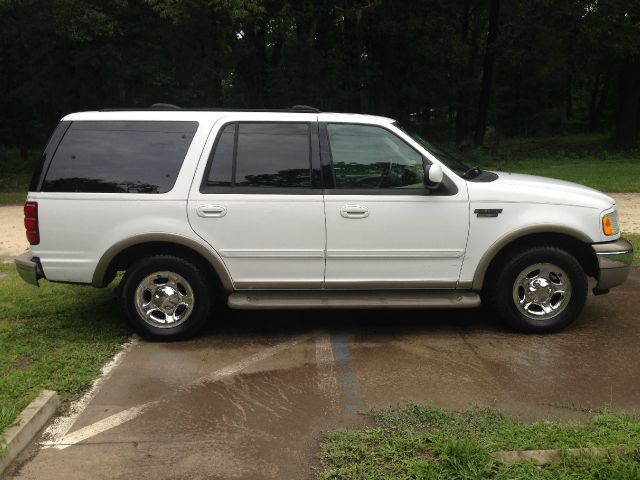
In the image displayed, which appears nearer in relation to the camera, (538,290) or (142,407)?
(142,407)

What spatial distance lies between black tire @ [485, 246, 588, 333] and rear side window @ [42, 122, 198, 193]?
2.87 m

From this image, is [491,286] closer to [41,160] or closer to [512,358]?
[512,358]

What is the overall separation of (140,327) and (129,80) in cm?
2033

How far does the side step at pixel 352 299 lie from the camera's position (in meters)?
Answer: 5.11

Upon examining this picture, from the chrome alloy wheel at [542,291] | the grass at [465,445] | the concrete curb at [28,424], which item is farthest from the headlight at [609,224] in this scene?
the concrete curb at [28,424]

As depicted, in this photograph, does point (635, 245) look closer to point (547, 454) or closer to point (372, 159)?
point (372, 159)

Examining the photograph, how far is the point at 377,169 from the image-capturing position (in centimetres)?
516

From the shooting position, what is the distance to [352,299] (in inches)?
203

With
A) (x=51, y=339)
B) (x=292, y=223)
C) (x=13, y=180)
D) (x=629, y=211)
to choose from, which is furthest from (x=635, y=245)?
(x=13, y=180)

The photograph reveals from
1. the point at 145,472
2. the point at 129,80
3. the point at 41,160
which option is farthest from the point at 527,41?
the point at 145,472

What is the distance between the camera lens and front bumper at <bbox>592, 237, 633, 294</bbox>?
16.8 feet

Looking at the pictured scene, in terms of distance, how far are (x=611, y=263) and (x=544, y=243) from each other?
0.55m

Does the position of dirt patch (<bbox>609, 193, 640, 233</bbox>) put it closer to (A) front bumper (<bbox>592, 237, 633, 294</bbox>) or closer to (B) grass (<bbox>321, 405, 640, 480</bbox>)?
(A) front bumper (<bbox>592, 237, 633, 294</bbox>)

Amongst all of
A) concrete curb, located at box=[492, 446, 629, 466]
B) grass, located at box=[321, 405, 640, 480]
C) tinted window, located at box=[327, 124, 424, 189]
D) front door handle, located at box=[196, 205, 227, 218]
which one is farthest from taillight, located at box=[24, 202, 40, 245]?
concrete curb, located at box=[492, 446, 629, 466]
